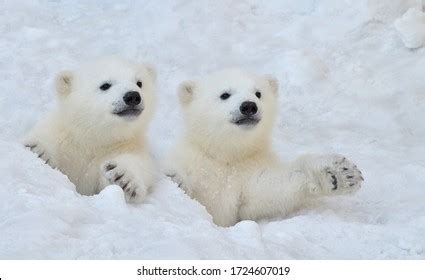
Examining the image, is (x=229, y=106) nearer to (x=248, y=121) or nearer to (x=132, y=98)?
(x=248, y=121)

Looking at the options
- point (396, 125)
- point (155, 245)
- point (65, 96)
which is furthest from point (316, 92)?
point (155, 245)

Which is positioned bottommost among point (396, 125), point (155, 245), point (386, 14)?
point (396, 125)

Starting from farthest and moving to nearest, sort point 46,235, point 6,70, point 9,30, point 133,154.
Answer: point 9,30, point 6,70, point 133,154, point 46,235

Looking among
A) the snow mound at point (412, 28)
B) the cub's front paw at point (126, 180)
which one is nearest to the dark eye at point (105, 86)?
the cub's front paw at point (126, 180)

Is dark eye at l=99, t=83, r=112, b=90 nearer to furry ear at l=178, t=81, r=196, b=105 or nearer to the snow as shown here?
furry ear at l=178, t=81, r=196, b=105

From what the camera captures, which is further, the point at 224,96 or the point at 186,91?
the point at 186,91

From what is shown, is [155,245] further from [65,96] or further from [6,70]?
[6,70]

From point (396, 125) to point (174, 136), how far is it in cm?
188

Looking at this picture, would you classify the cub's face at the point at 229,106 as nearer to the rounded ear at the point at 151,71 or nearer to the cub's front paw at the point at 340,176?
the rounded ear at the point at 151,71

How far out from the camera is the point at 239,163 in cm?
560

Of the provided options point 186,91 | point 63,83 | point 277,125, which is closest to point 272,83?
point 186,91

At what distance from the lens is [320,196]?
5.35 metres

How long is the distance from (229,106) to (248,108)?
0.19 metres

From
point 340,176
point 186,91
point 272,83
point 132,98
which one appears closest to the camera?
point 340,176
